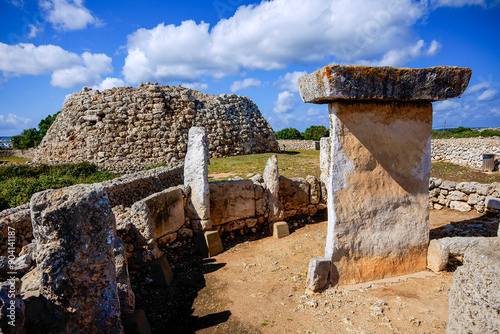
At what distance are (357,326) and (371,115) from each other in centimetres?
291

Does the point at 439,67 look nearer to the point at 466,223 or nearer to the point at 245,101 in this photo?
the point at 466,223

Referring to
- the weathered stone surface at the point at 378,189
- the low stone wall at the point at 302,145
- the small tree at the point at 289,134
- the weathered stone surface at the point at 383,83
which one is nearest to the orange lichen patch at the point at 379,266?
the weathered stone surface at the point at 378,189

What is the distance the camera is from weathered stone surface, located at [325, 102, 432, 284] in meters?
4.35

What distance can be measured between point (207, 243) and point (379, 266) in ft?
10.8

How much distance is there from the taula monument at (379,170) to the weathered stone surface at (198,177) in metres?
2.82

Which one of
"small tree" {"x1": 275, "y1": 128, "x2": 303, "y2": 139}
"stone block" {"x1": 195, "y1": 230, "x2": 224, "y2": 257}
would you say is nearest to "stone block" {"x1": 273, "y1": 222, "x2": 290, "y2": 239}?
"stone block" {"x1": 195, "y1": 230, "x2": 224, "y2": 257}

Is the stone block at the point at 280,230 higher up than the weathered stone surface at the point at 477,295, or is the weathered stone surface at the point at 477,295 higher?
the weathered stone surface at the point at 477,295

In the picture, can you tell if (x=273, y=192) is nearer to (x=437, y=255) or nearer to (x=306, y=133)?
(x=437, y=255)

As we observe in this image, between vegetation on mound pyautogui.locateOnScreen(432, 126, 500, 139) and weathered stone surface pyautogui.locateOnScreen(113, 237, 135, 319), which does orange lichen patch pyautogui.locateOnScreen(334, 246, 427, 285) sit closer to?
weathered stone surface pyautogui.locateOnScreen(113, 237, 135, 319)

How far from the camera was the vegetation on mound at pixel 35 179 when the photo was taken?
317 inches

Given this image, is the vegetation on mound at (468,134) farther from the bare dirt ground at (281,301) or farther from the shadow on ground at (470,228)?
the bare dirt ground at (281,301)

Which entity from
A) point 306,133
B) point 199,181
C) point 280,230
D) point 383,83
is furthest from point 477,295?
point 306,133

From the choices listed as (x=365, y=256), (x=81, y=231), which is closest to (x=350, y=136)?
(x=365, y=256)

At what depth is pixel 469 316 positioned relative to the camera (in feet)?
7.51
